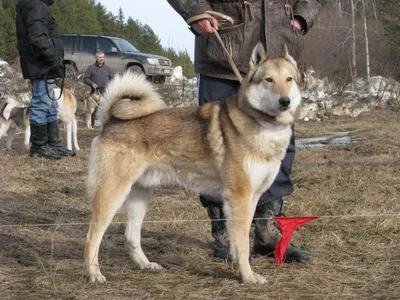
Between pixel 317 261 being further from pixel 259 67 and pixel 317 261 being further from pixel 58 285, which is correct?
pixel 58 285

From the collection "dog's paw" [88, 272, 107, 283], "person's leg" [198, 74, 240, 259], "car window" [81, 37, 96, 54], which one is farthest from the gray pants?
"car window" [81, 37, 96, 54]

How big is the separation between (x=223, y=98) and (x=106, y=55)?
15827 millimetres

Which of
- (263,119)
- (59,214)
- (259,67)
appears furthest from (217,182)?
(59,214)

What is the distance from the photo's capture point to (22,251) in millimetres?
3941

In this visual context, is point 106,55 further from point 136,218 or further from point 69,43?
point 136,218

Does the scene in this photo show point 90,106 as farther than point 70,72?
No

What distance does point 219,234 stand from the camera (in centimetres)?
393

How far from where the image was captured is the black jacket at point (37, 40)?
7809 mm

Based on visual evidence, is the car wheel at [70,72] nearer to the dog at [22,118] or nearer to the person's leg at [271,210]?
the dog at [22,118]

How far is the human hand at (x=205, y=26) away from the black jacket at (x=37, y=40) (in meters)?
4.63

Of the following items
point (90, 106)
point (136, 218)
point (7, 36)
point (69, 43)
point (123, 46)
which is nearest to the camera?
point (136, 218)

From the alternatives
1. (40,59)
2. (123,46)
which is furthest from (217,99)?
(123,46)

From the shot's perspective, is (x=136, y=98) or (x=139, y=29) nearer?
(x=136, y=98)

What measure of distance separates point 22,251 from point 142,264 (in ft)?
2.73
